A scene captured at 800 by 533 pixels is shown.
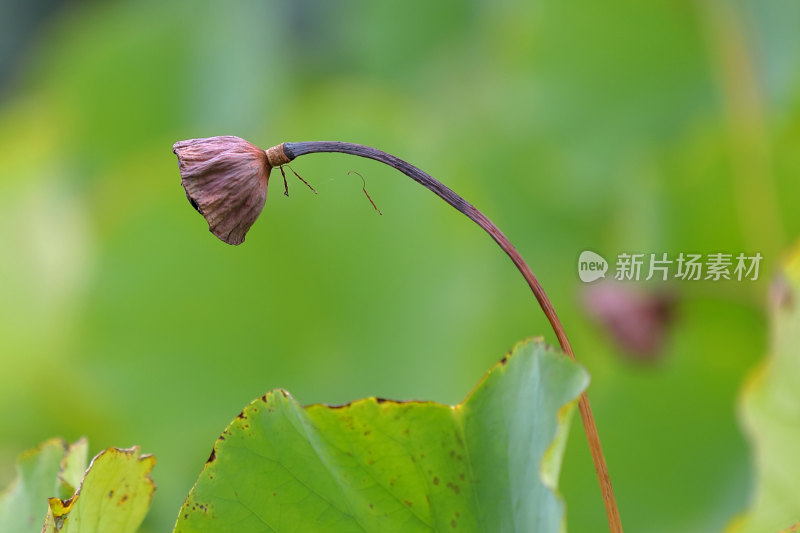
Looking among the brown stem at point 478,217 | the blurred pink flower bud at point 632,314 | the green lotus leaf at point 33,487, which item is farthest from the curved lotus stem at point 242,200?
the blurred pink flower bud at point 632,314

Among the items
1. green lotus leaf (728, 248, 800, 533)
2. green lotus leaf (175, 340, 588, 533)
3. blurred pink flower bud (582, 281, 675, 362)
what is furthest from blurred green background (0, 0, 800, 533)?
green lotus leaf (175, 340, 588, 533)

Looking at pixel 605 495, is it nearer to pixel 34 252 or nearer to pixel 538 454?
pixel 538 454

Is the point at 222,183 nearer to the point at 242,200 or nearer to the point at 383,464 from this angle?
the point at 242,200

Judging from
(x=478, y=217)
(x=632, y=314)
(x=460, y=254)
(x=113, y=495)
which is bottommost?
(x=113, y=495)

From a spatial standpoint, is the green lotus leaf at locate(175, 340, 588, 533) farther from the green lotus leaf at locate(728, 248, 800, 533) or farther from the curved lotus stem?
the green lotus leaf at locate(728, 248, 800, 533)

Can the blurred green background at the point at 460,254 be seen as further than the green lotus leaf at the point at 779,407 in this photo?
Yes

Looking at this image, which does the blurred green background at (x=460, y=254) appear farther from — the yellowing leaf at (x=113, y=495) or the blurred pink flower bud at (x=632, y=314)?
the yellowing leaf at (x=113, y=495)

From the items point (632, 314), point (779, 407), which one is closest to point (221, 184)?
point (779, 407)
